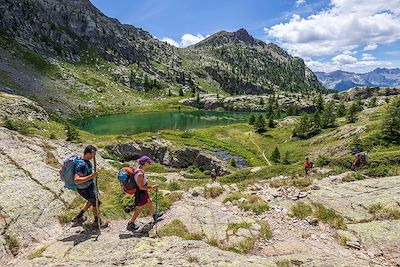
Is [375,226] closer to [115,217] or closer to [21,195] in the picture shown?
[115,217]

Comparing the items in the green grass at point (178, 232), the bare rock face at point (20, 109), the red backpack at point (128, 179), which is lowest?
the green grass at point (178, 232)

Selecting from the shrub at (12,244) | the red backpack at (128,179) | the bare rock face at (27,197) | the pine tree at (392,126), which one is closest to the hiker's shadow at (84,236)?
the bare rock face at (27,197)

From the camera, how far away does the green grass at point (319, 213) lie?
598 inches

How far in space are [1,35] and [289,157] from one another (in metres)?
200

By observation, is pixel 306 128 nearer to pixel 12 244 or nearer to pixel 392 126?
pixel 392 126

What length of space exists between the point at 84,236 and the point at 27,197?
182 inches

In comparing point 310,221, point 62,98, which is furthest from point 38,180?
point 62,98

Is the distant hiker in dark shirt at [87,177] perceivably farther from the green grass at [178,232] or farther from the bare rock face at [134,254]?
the green grass at [178,232]

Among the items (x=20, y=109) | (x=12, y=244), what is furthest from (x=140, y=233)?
(x=20, y=109)

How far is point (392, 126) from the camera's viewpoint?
192 ft

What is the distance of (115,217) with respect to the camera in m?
15.5

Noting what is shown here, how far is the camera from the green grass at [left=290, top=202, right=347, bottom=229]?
49.8 ft

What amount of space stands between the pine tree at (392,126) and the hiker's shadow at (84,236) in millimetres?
58489

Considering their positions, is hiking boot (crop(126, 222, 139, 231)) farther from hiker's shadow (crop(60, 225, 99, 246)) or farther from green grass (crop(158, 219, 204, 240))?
hiker's shadow (crop(60, 225, 99, 246))
